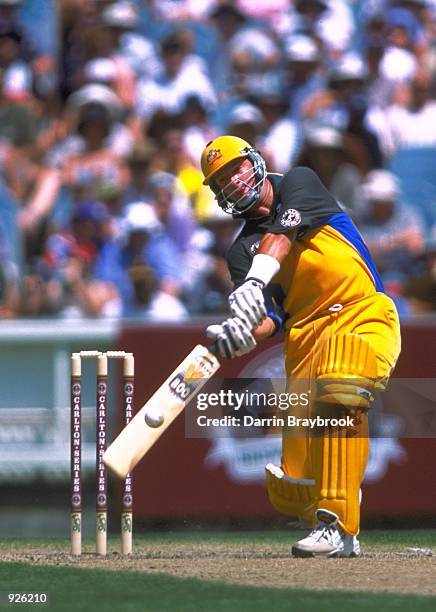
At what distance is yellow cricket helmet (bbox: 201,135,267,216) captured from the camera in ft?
22.0

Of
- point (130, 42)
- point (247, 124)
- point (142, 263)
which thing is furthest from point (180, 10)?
point (142, 263)

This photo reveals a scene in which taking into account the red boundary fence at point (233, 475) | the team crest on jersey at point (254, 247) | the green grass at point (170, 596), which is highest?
the team crest on jersey at point (254, 247)

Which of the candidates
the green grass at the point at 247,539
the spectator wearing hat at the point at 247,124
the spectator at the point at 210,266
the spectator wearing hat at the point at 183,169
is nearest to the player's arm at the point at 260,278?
the green grass at the point at 247,539

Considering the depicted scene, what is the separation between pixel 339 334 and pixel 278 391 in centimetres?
102

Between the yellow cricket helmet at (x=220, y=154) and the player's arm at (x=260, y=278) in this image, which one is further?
the yellow cricket helmet at (x=220, y=154)

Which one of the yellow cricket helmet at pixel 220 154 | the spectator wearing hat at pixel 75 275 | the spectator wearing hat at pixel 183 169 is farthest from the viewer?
the spectator wearing hat at pixel 183 169

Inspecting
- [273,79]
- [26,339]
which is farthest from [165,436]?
[273,79]

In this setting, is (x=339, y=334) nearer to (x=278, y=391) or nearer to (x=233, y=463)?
(x=278, y=391)

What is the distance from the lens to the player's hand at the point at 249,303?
6.27m

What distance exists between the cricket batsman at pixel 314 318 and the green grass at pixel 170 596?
3.50 feet

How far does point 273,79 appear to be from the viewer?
11945 mm

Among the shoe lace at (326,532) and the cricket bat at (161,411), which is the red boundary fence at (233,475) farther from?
the cricket bat at (161,411)

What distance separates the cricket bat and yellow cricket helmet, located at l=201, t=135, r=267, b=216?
0.78 m

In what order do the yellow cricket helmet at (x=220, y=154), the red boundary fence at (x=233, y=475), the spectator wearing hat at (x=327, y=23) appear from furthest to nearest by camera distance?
the spectator wearing hat at (x=327, y=23), the red boundary fence at (x=233, y=475), the yellow cricket helmet at (x=220, y=154)
